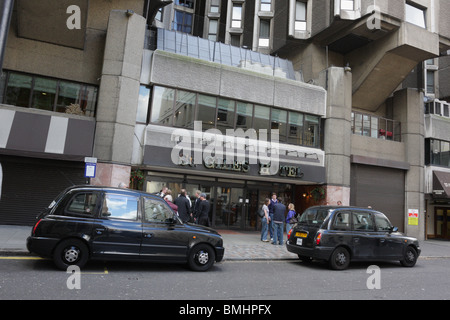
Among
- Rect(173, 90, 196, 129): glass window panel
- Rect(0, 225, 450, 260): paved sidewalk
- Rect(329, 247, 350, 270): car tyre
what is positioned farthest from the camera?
Rect(173, 90, 196, 129): glass window panel

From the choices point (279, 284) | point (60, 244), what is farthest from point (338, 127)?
point (60, 244)

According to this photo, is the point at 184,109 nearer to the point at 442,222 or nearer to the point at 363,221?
the point at 363,221

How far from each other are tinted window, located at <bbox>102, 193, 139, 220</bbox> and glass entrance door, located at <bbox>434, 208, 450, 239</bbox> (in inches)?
961

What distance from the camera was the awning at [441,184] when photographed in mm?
20719

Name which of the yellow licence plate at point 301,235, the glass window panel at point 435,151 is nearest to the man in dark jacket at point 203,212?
the yellow licence plate at point 301,235

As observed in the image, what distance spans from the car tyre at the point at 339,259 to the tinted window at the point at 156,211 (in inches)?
175

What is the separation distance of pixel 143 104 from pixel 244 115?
16.4 ft

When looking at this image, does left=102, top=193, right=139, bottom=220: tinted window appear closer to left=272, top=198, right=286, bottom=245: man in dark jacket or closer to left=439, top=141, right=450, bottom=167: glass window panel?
left=272, top=198, right=286, bottom=245: man in dark jacket

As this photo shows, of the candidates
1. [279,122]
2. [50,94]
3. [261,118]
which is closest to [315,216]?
[261,118]

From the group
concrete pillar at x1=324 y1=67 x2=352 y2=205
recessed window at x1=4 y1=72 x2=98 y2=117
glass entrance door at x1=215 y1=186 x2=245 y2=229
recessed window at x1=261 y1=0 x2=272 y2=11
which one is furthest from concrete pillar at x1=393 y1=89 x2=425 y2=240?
recessed window at x1=4 y1=72 x2=98 y2=117

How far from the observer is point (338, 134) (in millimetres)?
18391

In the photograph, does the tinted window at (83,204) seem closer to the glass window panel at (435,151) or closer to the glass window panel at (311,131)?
the glass window panel at (311,131)

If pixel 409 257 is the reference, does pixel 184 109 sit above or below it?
above

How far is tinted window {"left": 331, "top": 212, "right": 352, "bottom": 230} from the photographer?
9.06 m
